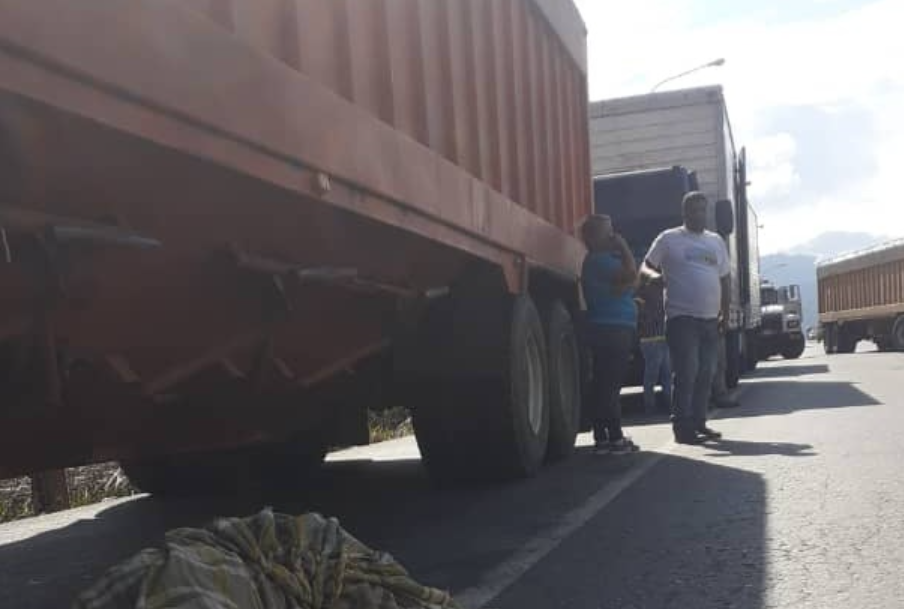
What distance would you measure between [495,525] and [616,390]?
266 centimetres

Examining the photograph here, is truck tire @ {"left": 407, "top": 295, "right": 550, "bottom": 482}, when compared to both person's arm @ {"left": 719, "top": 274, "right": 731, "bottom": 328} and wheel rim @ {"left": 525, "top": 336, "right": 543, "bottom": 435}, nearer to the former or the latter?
wheel rim @ {"left": 525, "top": 336, "right": 543, "bottom": 435}

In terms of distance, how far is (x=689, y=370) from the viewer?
7.66 m

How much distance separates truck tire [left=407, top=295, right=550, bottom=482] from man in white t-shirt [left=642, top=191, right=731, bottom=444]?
6.05 feet

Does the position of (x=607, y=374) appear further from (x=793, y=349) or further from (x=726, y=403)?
(x=793, y=349)

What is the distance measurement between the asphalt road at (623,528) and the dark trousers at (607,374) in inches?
9.9

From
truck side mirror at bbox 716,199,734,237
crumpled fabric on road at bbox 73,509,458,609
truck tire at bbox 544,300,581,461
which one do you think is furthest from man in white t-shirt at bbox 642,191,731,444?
crumpled fabric on road at bbox 73,509,458,609

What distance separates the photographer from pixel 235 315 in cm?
380

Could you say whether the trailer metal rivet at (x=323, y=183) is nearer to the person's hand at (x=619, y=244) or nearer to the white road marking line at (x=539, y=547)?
the white road marking line at (x=539, y=547)

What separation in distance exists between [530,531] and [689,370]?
3.36 meters

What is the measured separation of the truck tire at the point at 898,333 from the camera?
27.0 metres

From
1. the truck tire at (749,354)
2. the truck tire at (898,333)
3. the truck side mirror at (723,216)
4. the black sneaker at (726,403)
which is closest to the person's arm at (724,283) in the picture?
the black sneaker at (726,403)

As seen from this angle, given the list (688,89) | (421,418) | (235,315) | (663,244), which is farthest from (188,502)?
(688,89)

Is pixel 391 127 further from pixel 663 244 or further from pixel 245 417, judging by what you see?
pixel 663 244

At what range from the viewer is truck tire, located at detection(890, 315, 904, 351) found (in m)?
27.0
